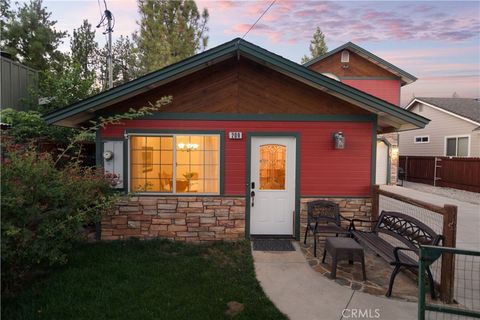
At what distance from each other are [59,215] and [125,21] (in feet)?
53.8

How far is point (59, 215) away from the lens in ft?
12.5

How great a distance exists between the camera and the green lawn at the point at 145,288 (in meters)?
3.45

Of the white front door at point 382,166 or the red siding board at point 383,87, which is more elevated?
the red siding board at point 383,87

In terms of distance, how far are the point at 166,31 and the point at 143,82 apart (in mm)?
12222

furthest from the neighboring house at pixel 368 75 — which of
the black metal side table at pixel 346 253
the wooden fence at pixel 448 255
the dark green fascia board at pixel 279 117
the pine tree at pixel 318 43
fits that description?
the pine tree at pixel 318 43

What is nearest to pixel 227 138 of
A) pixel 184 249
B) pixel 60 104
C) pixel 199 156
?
pixel 199 156

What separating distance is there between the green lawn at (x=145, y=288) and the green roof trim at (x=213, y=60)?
2.91 meters

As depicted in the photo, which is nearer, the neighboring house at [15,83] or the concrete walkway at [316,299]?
the concrete walkway at [316,299]

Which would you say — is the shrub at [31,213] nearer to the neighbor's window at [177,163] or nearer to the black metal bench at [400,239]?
the neighbor's window at [177,163]

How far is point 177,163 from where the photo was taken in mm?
6242

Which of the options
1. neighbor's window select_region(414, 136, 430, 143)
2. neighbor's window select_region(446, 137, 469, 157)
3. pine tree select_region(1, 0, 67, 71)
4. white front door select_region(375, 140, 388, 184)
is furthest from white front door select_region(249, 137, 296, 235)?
pine tree select_region(1, 0, 67, 71)

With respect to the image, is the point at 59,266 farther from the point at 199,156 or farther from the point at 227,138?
the point at 227,138

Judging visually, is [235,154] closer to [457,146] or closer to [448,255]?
[448,255]
